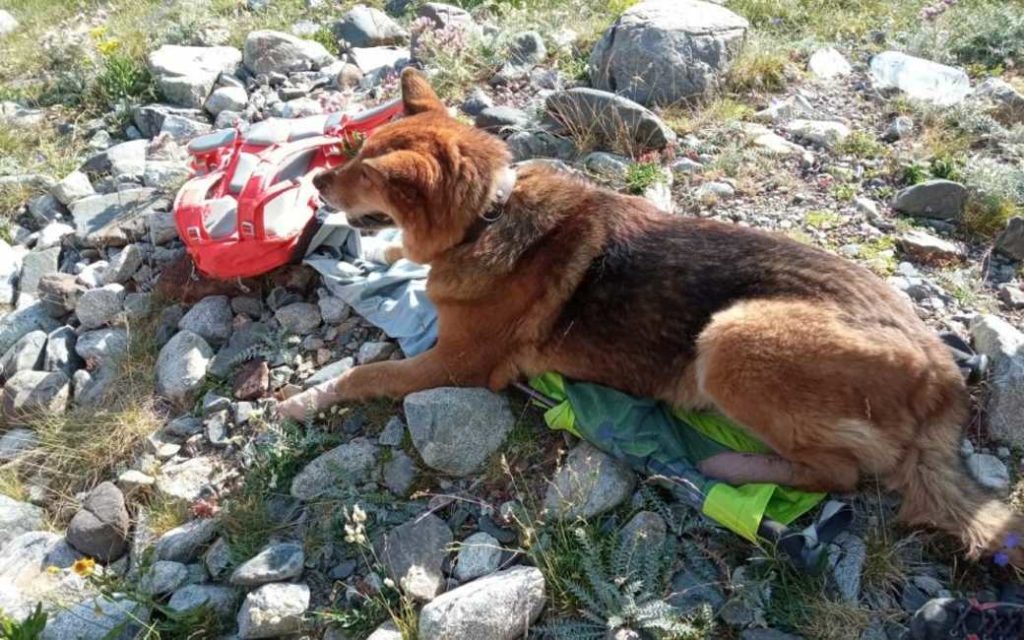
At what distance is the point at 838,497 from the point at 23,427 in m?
5.00

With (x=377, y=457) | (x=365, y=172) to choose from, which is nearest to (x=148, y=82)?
(x=365, y=172)

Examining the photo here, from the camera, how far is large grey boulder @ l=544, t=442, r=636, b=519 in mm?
3768

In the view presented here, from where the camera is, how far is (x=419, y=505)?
402 centimetres

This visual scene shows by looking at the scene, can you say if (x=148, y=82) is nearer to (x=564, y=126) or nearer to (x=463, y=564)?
(x=564, y=126)

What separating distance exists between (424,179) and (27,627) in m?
2.86

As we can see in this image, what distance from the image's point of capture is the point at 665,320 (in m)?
4.05

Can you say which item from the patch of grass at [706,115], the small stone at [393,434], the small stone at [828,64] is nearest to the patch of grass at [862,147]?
the patch of grass at [706,115]

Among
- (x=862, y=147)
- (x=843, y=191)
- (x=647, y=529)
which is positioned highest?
(x=862, y=147)

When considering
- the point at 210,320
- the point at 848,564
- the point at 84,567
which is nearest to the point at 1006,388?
the point at 848,564

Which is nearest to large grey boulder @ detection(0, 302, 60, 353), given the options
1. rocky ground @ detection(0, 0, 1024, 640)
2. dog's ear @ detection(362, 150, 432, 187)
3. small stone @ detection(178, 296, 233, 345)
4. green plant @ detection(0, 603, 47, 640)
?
rocky ground @ detection(0, 0, 1024, 640)

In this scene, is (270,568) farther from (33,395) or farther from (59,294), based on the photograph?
(59,294)

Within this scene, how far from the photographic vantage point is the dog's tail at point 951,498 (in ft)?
11.1

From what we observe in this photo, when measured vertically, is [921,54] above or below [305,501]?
above

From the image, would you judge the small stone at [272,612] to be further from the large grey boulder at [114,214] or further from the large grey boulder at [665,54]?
the large grey boulder at [665,54]
